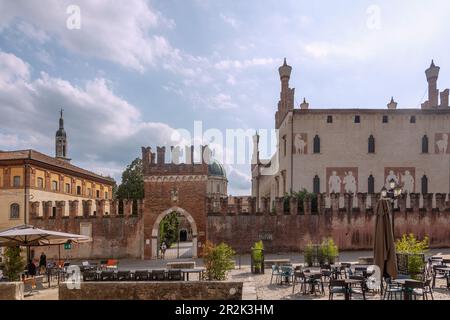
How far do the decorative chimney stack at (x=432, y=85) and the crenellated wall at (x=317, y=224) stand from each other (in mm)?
13921

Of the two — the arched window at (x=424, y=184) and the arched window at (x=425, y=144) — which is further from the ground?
the arched window at (x=425, y=144)

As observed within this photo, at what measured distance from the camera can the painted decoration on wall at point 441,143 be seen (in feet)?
115

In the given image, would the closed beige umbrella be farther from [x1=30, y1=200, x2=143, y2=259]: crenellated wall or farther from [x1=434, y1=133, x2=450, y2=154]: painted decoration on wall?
[x1=434, y1=133, x2=450, y2=154]: painted decoration on wall

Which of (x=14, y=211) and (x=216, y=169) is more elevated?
(x=216, y=169)

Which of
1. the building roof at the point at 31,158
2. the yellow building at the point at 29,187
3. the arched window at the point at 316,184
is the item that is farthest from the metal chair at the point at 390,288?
the building roof at the point at 31,158

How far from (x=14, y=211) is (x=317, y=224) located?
21.9m

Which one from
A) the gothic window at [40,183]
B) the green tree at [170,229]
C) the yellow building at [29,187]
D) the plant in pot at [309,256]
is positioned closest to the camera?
the plant in pot at [309,256]

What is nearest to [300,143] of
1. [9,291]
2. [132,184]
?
[132,184]

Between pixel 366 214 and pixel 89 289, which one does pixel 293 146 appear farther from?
pixel 89 289

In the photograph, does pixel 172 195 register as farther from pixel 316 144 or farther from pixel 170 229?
pixel 170 229

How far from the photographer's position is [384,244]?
11570mm

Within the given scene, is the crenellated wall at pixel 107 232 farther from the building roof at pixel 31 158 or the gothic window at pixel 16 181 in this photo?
the building roof at pixel 31 158
